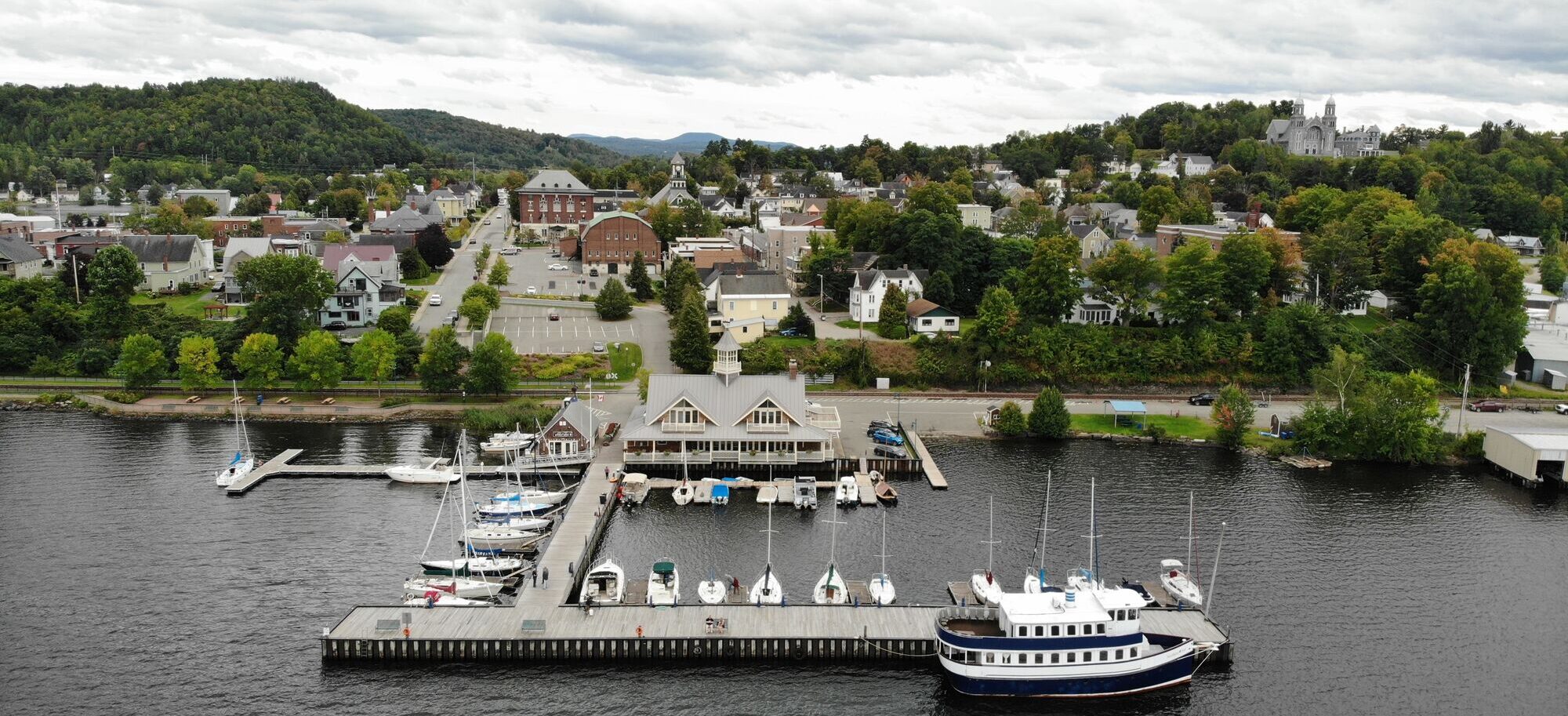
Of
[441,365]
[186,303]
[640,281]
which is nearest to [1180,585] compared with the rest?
[441,365]

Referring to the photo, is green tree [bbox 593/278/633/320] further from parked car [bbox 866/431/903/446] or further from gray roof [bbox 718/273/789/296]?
parked car [bbox 866/431/903/446]

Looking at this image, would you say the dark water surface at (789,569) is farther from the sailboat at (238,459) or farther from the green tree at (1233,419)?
the green tree at (1233,419)

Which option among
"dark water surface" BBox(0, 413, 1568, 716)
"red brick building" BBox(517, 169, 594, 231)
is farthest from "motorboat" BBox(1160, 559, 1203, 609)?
"red brick building" BBox(517, 169, 594, 231)

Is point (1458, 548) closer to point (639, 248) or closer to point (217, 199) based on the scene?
point (639, 248)

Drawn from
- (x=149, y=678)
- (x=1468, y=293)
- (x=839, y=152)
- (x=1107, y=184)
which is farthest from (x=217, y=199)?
(x=1468, y=293)

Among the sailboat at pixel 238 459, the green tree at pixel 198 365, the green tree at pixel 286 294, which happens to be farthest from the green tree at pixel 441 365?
the green tree at pixel 198 365
